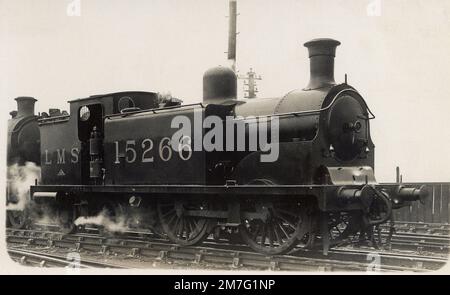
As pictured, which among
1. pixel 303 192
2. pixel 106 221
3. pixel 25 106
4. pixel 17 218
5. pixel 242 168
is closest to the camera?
pixel 303 192

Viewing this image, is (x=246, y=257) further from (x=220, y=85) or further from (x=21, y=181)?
(x=21, y=181)

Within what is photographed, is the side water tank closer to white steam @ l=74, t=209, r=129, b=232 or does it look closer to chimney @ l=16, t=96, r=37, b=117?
white steam @ l=74, t=209, r=129, b=232

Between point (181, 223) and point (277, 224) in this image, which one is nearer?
point (277, 224)

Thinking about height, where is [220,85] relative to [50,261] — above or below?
above

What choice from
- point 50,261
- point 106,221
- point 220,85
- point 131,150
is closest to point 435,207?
→ point 220,85

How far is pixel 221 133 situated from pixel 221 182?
3.00ft

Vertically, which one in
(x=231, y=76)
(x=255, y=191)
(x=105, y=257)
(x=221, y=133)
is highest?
(x=231, y=76)

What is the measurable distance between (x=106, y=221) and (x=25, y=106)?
5515 millimetres

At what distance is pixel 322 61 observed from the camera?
390 inches

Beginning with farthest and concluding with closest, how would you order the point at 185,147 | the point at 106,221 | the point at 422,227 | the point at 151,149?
the point at 422,227 → the point at 106,221 → the point at 151,149 → the point at 185,147

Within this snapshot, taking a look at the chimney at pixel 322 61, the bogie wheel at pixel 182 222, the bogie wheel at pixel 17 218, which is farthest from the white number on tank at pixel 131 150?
the bogie wheel at pixel 17 218
